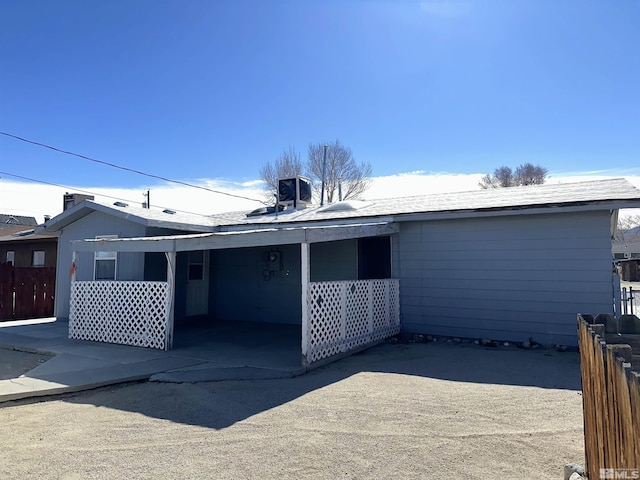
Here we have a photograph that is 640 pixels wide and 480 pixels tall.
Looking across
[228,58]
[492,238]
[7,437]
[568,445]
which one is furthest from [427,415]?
[228,58]

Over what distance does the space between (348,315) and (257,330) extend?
3.64 meters

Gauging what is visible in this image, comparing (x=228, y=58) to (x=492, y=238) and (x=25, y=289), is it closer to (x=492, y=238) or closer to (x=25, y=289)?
(x=492, y=238)

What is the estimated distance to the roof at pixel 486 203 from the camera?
7639mm

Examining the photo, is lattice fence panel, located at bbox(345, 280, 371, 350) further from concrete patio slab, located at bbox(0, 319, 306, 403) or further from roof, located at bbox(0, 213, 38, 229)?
roof, located at bbox(0, 213, 38, 229)

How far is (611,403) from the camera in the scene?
1936mm

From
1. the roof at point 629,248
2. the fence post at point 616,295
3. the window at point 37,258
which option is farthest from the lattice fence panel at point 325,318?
the roof at point 629,248

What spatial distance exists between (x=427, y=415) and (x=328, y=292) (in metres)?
3.04

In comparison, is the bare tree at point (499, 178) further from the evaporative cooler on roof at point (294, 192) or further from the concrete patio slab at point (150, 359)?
the concrete patio slab at point (150, 359)

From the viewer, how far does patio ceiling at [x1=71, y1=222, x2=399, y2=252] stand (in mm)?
6703

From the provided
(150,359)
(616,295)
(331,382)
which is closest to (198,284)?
(150,359)

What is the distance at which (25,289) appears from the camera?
45.3ft

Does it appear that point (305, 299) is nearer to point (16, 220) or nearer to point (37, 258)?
point (37, 258)

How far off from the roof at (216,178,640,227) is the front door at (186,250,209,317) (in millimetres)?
1207

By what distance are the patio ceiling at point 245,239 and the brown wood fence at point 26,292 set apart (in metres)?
6.13
